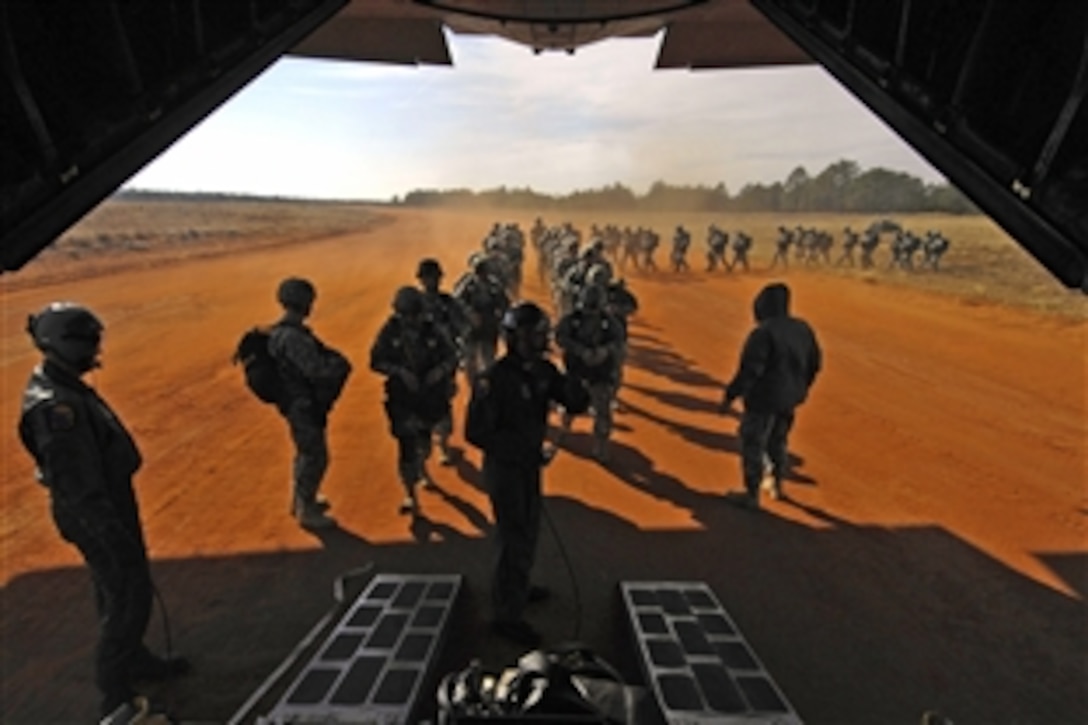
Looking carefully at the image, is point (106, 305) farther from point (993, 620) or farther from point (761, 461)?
point (993, 620)

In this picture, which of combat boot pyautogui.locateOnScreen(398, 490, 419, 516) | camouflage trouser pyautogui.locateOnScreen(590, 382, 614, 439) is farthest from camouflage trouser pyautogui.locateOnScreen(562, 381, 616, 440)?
combat boot pyautogui.locateOnScreen(398, 490, 419, 516)

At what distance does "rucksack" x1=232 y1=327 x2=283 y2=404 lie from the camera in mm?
6254

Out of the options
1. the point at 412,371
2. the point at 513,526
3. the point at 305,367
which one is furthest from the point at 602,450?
the point at 305,367

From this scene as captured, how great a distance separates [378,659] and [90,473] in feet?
6.81

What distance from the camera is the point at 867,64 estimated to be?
146 inches

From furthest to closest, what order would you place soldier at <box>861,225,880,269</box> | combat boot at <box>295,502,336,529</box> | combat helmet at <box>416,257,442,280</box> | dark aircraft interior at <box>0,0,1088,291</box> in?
1. soldier at <box>861,225,880,269</box>
2. combat helmet at <box>416,257,442,280</box>
3. combat boot at <box>295,502,336,529</box>
4. dark aircraft interior at <box>0,0,1088,291</box>

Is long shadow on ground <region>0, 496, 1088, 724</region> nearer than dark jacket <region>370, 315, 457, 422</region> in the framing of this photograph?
Yes

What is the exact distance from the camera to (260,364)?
625 cm

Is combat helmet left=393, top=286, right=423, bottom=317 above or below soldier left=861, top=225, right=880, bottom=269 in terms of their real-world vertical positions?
below

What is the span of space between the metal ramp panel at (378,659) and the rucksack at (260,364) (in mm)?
2353

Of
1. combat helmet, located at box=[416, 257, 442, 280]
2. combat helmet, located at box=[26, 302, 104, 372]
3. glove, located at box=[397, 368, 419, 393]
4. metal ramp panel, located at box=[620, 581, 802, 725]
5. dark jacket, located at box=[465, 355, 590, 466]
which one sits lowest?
metal ramp panel, located at box=[620, 581, 802, 725]

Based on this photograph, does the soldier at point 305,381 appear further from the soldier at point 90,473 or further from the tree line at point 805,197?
the tree line at point 805,197

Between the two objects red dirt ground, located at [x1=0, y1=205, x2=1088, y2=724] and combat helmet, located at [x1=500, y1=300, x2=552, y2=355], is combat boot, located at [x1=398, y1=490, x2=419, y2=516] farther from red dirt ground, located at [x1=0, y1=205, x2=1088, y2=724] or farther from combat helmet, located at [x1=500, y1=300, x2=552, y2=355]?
combat helmet, located at [x1=500, y1=300, x2=552, y2=355]

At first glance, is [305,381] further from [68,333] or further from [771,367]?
[771,367]
